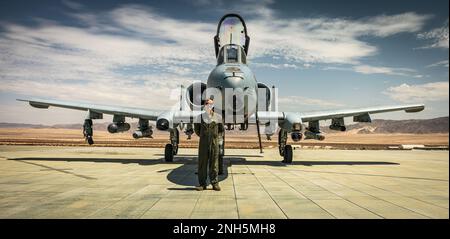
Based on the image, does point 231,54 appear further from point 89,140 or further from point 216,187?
point 89,140

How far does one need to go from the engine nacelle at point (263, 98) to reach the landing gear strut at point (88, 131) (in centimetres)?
905

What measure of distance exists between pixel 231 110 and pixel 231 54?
9.91ft

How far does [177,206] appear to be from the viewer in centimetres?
700

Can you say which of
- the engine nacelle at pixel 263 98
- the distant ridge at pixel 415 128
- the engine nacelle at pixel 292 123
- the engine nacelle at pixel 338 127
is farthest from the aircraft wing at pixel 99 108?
the distant ridge at pixel 415 128

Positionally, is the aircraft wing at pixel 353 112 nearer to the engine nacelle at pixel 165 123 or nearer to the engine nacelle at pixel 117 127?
the engine nacelle at pixel 165 123

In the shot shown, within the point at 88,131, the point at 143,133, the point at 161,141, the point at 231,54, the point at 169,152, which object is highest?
the point at 231,54

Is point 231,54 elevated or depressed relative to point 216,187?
elevated

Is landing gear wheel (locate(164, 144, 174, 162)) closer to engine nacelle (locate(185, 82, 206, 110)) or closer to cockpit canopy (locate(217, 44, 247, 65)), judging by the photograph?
engine nacelle (locate(185, 82, 206, 110))

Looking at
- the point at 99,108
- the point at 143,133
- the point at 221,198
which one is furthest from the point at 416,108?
the point at 99,108

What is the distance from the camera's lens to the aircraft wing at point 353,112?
18316mm

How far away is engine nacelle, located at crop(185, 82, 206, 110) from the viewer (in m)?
16.8

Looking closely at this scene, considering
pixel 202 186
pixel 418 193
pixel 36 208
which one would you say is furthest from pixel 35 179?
pixel 418 193

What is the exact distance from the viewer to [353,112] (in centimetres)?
1895
